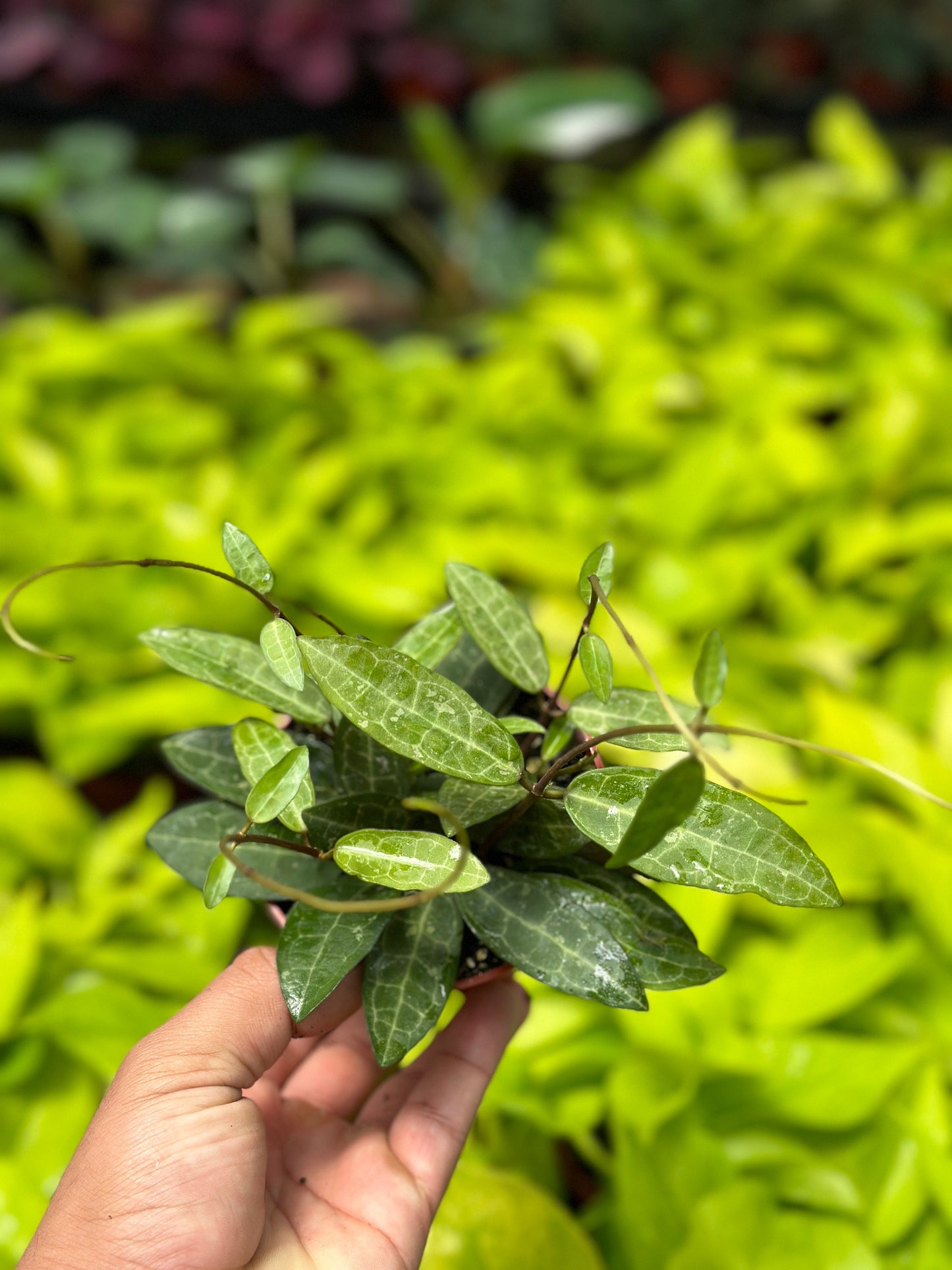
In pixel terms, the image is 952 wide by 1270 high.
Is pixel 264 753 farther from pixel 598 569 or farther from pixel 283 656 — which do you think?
pixel 598 569

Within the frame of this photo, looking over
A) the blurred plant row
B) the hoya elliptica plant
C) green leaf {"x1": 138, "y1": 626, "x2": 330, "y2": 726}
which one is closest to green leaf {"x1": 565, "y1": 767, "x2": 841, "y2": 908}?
the hoya elliptica plant

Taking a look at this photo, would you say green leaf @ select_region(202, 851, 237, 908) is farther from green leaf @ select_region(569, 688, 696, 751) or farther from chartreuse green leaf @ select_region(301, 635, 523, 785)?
green leaf @ select_region(569, 688, 696, 751)

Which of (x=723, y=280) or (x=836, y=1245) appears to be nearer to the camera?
(x=836, y=1245)

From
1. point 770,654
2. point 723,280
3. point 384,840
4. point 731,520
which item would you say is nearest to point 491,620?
point 384,840

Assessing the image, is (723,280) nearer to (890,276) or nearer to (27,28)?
(890,276)

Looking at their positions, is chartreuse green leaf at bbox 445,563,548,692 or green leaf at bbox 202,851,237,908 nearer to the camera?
green leaf at bbox 202,851,237,908

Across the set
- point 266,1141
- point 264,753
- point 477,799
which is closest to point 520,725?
point 477,799
